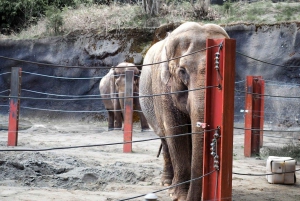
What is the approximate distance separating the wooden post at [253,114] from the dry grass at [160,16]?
6532 mm

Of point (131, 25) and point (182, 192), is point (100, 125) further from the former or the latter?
point (182, 192)

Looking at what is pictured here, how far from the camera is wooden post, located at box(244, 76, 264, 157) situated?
9898 mm

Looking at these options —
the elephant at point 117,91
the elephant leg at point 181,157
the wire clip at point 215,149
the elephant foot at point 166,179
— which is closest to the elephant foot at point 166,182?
the elephant foot at point 166,179

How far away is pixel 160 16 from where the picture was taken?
19484mm

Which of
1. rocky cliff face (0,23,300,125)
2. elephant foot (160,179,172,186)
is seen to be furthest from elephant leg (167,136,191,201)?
rocky cliff face (0,23,300,125)

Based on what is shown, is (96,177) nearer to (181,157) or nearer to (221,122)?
(181,157)

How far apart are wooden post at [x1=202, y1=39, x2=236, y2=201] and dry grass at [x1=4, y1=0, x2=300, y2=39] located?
1260 cm

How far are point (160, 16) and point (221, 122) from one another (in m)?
15.9

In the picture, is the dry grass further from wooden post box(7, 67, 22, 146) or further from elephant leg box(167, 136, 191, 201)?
elephant leg box(167, 136, 191, 201)

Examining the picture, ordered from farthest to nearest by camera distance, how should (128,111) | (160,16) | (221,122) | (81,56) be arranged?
(160,16) < (81,56) < (128,111) < (221,122)

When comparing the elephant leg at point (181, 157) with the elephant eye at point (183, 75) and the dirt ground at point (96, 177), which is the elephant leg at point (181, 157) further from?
the elephant eye at point (183, 75)

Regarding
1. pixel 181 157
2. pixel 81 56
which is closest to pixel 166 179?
pixel 181 157

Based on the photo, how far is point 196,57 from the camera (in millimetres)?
5168

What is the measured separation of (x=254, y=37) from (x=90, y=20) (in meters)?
6.97
